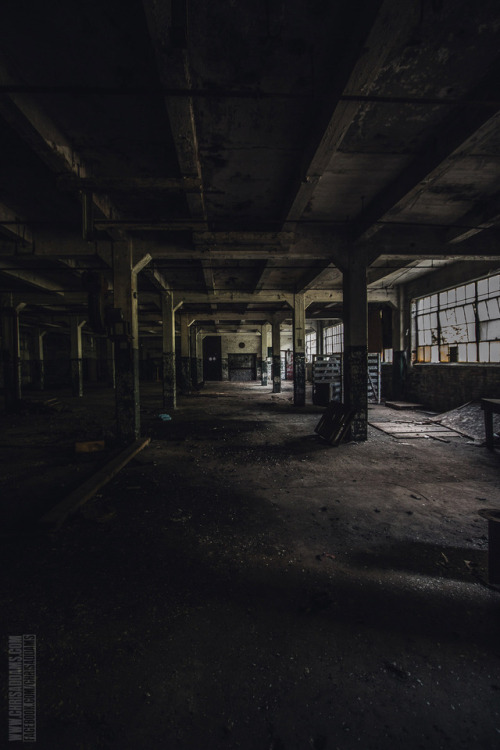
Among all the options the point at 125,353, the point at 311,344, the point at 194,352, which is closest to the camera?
the point at 125,353

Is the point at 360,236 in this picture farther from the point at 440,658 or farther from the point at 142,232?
the point at 440,658

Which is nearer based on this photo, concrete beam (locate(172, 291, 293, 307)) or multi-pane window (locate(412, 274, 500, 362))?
multi-pane window (locate(412, 274, 500, 362))

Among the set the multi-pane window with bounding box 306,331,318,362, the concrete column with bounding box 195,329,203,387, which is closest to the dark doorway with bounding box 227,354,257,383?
the concrete column with bounding box 195,329,203,387

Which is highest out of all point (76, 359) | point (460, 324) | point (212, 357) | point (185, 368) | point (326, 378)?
point (460, 324)

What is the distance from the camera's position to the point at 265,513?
3.48 metres

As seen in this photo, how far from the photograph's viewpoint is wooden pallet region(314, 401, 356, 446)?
6551mm

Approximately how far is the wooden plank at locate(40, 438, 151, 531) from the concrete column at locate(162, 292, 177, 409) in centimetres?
Result: 595

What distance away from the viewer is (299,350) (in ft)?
40.5

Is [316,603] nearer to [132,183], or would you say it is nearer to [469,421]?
→ [132,183]

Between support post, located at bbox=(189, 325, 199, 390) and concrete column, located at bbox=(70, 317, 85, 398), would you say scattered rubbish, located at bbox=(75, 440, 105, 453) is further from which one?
support post, located at bbox=(189, 325, 199, 390)

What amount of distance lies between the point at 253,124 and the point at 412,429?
23.0 ft

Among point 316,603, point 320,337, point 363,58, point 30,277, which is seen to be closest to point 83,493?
point 316,603

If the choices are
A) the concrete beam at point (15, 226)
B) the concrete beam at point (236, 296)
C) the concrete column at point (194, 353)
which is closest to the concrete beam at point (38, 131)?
the concrete beam at point (15, 226)

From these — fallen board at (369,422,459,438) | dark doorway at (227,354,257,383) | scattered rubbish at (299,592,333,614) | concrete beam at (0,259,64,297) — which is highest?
concrete beam at (0,259,64,297)
